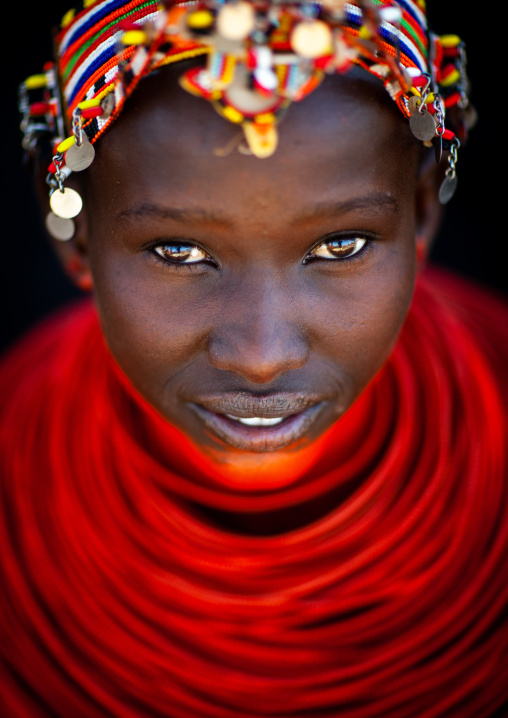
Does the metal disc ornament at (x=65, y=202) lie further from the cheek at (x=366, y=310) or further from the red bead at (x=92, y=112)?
the cheek at (x=366, y=310)

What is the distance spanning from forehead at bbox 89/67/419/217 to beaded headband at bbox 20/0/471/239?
3cm

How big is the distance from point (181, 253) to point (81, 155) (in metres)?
0.21

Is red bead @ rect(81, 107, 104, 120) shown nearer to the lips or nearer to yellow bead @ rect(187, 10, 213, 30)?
yellow bead @ rect(187, 10, 213, 30)

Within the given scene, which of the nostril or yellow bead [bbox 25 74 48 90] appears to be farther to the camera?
yellow bead [bbox 25 74 48 90]

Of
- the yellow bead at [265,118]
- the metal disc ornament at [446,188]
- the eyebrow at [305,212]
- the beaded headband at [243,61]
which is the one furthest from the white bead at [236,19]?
the metal disc ornament at [446,188]

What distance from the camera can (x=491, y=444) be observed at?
1.56 metres

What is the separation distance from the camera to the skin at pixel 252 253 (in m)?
0.92

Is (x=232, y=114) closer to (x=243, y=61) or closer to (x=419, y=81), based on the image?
(x=243, y=61)

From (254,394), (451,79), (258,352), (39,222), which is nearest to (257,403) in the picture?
(254,394)

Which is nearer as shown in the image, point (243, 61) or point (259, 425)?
point (243, 61)

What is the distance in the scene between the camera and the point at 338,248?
103 centimetres

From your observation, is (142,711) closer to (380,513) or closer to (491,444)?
(380,513)

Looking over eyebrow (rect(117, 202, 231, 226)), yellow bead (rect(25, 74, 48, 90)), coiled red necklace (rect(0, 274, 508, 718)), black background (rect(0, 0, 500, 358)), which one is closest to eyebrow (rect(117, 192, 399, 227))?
eyebrow (rect(117, 202, 231, 226))

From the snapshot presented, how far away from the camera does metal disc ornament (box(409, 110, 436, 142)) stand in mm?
959
